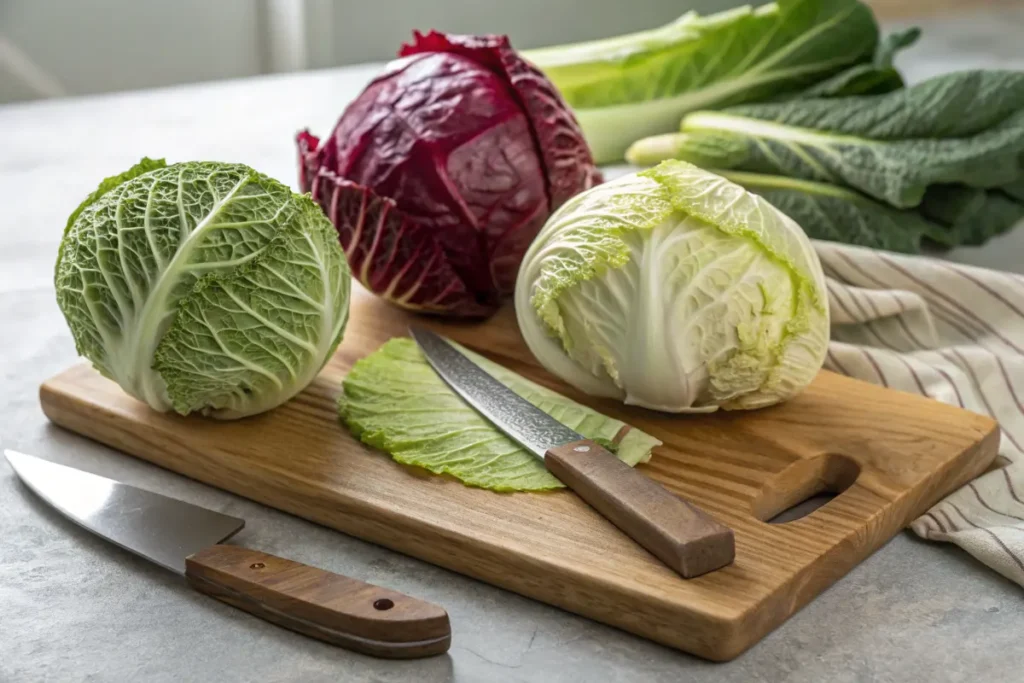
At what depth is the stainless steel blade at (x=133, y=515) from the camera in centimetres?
153

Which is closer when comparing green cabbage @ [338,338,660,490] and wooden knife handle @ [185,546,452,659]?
wooden knife handle @ [185,546,452,659]

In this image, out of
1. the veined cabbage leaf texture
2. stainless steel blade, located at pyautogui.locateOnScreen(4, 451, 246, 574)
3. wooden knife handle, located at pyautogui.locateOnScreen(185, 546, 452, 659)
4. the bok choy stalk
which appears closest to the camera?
wooden knife handle, located at pyautogui.locateOnScreen(185, 546, 452, 659)

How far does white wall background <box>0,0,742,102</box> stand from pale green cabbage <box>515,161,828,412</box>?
9.99ft

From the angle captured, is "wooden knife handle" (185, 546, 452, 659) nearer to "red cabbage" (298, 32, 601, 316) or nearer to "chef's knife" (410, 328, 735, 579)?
"chef's knife" (410, 328, 735, 579)

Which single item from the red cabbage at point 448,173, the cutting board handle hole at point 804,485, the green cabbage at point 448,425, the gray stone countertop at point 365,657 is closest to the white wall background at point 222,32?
the red cabbage at point 448,173

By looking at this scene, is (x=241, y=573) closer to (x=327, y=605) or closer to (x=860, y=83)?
(x=327, y=605)

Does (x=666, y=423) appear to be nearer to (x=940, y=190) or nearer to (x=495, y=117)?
(x=495, y=117)

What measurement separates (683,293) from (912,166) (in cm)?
108

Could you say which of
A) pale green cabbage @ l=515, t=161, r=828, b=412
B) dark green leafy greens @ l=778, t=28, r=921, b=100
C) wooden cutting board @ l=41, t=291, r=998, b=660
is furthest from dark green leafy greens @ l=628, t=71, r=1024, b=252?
pale green cabbage @ l=515, t=161, r=828, b=412

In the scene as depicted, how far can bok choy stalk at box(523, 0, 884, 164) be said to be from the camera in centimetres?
314

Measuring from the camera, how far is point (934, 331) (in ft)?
7.29

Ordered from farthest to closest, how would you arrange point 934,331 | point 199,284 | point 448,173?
point 934,331
point 448,173
point 199,284

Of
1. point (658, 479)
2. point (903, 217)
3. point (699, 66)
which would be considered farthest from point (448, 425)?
point (699, 66)

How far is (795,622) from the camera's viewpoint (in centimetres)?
148
